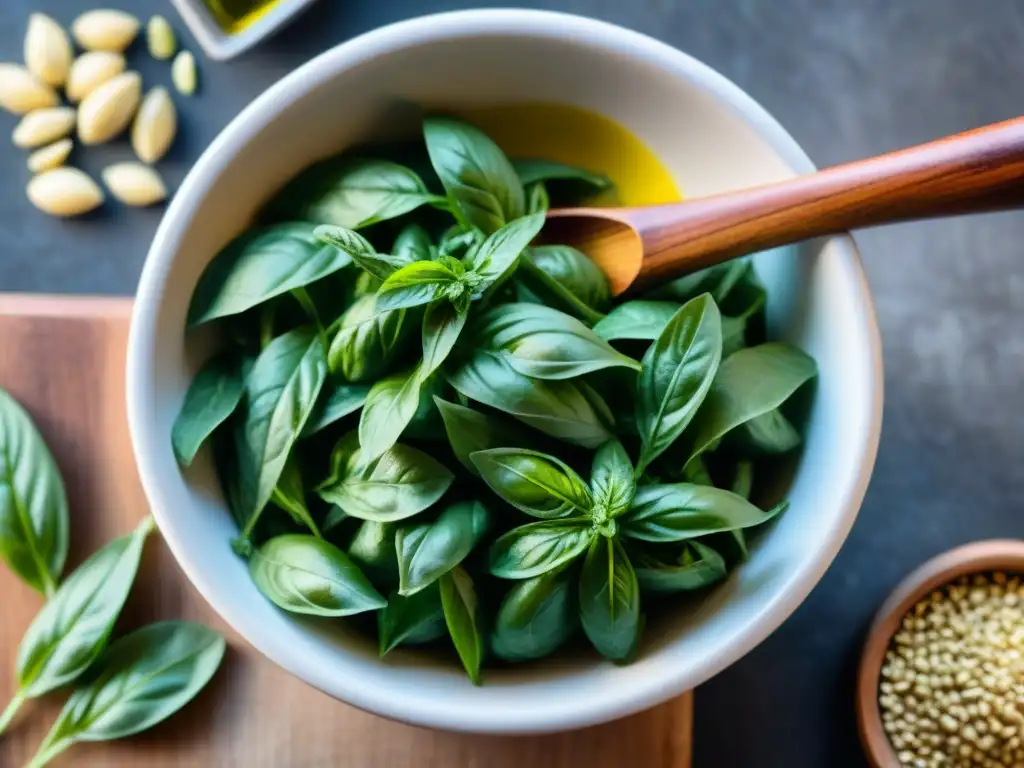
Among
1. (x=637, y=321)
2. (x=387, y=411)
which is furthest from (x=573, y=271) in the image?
(x=387, y=411)

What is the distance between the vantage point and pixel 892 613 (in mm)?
835

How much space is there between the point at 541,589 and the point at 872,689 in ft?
1.30

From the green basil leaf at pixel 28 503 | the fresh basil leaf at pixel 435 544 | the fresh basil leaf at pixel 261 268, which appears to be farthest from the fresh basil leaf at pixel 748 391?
the green basil leaf at pixel 28 503

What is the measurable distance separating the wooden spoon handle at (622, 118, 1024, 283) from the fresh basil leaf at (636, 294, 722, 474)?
72mm

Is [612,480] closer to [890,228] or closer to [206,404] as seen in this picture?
[206,404]

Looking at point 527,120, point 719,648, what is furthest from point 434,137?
point 719,648

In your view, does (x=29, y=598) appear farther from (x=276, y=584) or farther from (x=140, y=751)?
(x=276, y=584)

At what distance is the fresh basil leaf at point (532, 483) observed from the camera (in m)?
0.57

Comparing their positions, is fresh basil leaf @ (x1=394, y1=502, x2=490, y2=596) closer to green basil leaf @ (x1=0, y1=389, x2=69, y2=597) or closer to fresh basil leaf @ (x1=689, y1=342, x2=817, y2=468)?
fresh basil leaf @ (x1=689, y1=342, x2=817, y2=468)

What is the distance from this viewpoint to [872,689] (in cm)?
84

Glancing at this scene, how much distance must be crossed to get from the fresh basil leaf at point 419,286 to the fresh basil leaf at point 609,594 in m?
0.16

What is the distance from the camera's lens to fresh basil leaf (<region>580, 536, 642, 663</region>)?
583 millimetres

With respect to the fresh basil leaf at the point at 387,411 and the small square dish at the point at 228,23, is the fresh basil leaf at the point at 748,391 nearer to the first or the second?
the fresh basil leaf at the point at 387,411

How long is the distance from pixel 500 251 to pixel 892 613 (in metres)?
0.49
